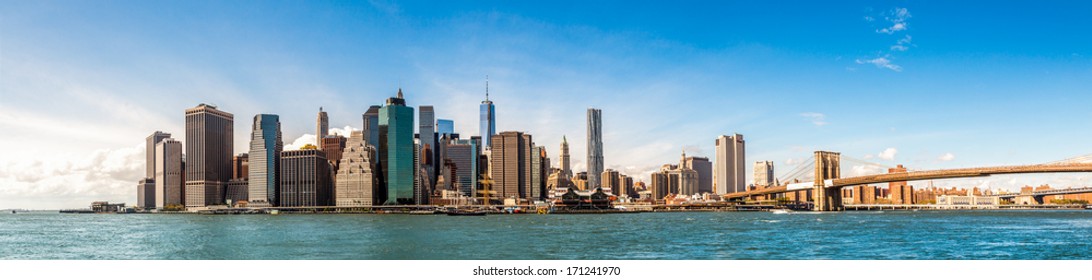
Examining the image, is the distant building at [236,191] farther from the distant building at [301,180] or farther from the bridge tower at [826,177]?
the bridge tower at [826,177]

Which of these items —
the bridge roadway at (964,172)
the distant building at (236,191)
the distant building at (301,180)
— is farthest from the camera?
the distant building at (236,191)

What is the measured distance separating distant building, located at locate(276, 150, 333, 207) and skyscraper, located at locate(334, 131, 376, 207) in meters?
3.66

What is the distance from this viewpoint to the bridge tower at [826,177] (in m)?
89.8

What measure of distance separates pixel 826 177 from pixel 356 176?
8407cm

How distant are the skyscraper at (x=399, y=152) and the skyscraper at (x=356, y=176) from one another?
3444 mm

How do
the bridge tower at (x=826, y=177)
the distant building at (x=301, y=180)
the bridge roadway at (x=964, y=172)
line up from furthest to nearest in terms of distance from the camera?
the distant building at (x=301, y=180) → the bridge tower at (x=826, y=177) → the bridge roadway at (x=964, y=172)

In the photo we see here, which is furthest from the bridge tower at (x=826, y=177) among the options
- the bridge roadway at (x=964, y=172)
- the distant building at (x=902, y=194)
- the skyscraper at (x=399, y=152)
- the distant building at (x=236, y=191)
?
the distant building at (x=236, y=191)

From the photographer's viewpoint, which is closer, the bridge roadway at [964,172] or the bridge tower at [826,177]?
the bridge roadway at [964,172]

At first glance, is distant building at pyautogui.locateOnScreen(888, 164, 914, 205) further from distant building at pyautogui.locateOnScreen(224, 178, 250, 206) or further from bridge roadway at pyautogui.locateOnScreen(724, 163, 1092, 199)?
distant building at pyautogui.locateOnScreen(224, 178, 250, 206)

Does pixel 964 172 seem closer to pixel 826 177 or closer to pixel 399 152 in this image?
pixel 826 177

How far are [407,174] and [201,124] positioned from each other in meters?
39.8

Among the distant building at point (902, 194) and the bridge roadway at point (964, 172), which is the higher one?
the bridge roadway at point (964, 172)

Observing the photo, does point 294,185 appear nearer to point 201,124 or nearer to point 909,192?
point 201,124
